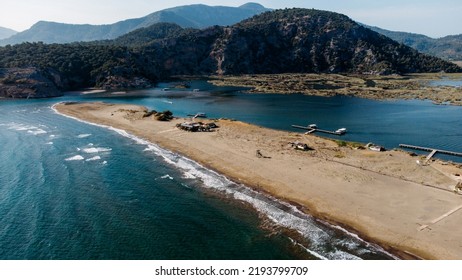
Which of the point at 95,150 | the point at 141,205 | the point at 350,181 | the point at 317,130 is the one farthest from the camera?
the point at 317,130

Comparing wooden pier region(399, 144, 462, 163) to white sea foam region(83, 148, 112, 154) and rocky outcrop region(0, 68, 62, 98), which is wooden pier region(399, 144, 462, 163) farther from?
rocky outcrop region(0, 68, 62, 98)

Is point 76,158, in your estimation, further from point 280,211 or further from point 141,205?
point 280,211

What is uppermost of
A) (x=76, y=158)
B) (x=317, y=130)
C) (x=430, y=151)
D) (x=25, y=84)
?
(x=25, y=84)

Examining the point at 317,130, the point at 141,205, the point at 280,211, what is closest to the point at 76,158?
the point at 141,205

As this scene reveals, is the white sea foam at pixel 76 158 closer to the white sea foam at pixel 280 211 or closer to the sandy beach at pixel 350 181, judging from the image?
the sandy beach at pixel 350 181

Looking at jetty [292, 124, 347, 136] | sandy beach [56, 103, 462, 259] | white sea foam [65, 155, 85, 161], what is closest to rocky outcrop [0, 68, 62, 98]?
sandy beach [56, 103, 462, 259]

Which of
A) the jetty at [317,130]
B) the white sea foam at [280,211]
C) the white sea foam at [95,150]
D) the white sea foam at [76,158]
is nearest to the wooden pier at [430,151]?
A: the jetty at [317,130]

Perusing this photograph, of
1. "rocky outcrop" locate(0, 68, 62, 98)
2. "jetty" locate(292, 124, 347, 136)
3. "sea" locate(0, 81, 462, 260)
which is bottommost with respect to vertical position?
"sea" locate(0, 81, 462, 260)
